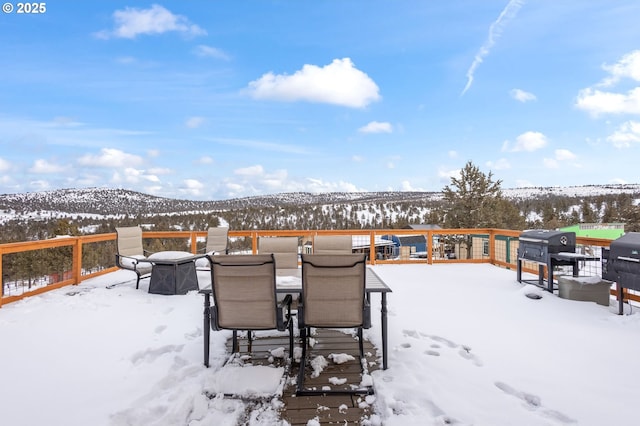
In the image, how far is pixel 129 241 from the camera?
5934 millimetres

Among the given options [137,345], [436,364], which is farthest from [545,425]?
[137,345]

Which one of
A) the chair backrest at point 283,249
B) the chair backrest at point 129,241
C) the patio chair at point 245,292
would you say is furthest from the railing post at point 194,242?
the patio chair at point 245,292

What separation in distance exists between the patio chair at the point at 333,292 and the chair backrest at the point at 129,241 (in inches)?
186

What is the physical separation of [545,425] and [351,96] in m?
12.2

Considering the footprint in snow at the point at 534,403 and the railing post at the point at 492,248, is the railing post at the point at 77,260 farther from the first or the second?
the railing post at the point at 492,248

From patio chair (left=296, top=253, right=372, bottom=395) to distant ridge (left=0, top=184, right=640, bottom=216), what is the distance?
39.2m

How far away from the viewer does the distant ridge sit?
42625 millimetres

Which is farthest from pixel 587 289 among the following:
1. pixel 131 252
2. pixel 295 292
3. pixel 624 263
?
pixel 131 252

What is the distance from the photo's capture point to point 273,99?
486 inches

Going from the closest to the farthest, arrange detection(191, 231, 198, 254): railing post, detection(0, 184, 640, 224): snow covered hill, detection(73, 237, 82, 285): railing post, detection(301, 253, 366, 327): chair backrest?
detection(301, 253, 366, 327): chair backrest → detection(73, 237, 82, 285): railing post → detection(191, 231, 198, 254): railing post → detection(0, 184, 640, 224): snow covered hill

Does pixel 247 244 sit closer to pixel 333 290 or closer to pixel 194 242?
pixel 194 242

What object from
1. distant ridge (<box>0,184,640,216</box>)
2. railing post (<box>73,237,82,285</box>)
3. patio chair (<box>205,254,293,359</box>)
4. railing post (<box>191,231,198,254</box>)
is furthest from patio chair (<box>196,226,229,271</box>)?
distant ridge (<box>0,184,640,216</box>)

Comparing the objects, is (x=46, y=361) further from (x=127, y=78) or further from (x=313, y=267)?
(x=127, y=78)

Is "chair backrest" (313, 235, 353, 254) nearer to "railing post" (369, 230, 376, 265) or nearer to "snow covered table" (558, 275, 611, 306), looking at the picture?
"snow covered table" (558, 275, 611, 306)
